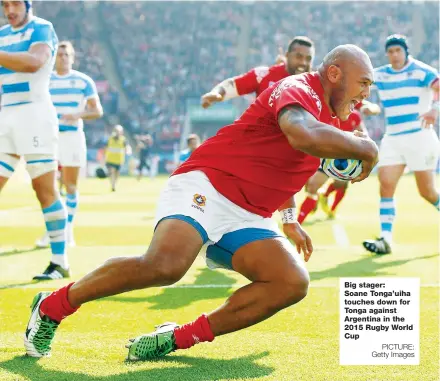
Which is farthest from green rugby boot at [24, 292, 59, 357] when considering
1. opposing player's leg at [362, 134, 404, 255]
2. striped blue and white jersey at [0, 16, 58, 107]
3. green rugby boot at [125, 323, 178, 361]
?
opposing player's leg at [362, 134, 404, 255]

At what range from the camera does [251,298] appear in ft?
12.3

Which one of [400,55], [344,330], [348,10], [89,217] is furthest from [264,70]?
[348,10]

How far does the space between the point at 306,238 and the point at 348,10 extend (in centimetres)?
4573

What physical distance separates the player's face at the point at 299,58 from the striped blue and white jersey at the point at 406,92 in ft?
4.72

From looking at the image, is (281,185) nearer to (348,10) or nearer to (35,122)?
(35,122)

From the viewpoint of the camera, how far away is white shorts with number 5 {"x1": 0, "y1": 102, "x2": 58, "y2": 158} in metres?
6.00

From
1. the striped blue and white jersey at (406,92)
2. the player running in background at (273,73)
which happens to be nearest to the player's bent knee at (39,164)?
the player running in background at (273,73)

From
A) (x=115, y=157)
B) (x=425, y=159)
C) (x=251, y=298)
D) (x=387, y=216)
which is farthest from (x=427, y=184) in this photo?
(x=115, y=157)

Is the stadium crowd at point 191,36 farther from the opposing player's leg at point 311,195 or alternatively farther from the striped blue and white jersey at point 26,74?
the striped blue and white jersey at point 26,74

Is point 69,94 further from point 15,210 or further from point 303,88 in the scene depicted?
point 303,88

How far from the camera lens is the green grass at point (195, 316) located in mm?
3652

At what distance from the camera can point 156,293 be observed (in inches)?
228

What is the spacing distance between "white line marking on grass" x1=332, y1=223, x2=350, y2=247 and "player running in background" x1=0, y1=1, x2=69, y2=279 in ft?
13.5

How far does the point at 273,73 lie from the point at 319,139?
4391 mm
